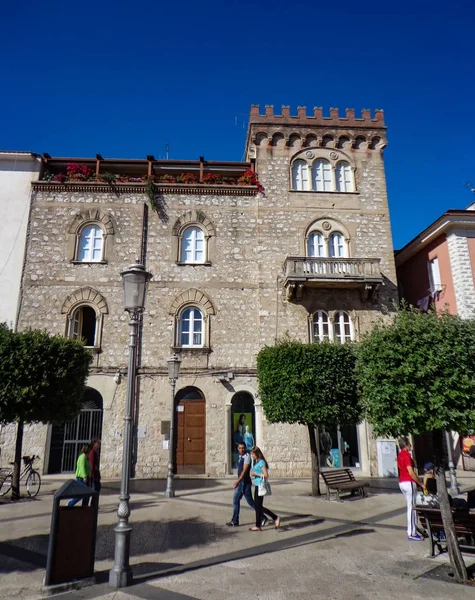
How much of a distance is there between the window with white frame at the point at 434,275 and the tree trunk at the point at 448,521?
15634 mm

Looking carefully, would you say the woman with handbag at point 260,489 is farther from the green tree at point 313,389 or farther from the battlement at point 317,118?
the battlement at point 317,118

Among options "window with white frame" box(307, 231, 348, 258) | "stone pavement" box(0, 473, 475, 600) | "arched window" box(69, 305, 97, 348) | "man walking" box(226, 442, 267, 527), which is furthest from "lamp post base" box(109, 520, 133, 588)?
"window with white frame" box(307, 231, 348, 258)

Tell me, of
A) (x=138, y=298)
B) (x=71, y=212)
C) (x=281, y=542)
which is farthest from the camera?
(x=71, y=212)

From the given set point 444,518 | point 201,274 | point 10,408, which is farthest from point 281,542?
point 201,274

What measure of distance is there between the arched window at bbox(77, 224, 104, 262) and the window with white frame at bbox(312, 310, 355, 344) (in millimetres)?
10572

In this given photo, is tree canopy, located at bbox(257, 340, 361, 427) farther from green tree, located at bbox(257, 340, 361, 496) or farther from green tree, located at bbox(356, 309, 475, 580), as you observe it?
green tree, located at bbox(356, 309, 475, 580)

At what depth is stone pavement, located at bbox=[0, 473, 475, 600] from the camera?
6.08 m

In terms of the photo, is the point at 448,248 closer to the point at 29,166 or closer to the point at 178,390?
the point at 178,390

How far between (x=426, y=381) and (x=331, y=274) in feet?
40.7

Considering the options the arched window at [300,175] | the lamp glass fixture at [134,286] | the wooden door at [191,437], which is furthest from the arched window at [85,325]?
the lamp glass fixture at [134,286]

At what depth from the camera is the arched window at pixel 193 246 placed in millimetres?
20984

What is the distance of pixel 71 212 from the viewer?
2108 centimetres

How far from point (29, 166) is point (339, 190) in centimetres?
1544

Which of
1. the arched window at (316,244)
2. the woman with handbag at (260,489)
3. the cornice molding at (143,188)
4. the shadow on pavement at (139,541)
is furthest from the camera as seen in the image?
the cornice molding at (143,188)
